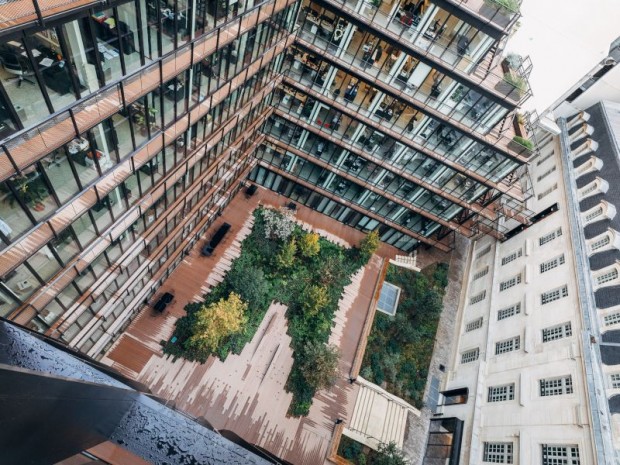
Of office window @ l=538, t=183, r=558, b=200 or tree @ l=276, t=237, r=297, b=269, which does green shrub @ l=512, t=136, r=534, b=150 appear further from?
tree @ l=276, t=237, r=297, b=269

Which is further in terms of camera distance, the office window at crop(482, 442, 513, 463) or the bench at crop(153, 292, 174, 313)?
the bench at crop(153, 292, 174, 313)

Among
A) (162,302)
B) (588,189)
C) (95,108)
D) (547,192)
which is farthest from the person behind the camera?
(547,192)

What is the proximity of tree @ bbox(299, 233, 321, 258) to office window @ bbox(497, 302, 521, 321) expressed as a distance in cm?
1712

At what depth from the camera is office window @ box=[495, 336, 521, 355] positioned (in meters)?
30.2

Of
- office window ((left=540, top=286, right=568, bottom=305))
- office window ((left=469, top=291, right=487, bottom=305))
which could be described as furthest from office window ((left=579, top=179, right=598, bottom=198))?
office window ((left=469, top=291, right=487, bottom=305))

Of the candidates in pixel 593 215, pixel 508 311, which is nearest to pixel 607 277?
pixel 593 215

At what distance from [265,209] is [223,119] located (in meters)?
13.3

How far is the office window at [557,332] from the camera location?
27172 millimetres

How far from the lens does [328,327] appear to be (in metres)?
33.2

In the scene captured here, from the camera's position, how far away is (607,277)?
92.5 ft

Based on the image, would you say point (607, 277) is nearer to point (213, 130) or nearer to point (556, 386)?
point (556, 386)

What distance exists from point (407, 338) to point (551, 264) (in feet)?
45.2

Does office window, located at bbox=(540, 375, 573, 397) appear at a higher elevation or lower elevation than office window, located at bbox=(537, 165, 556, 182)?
lower

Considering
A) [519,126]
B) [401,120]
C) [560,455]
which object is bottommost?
[560,455]
